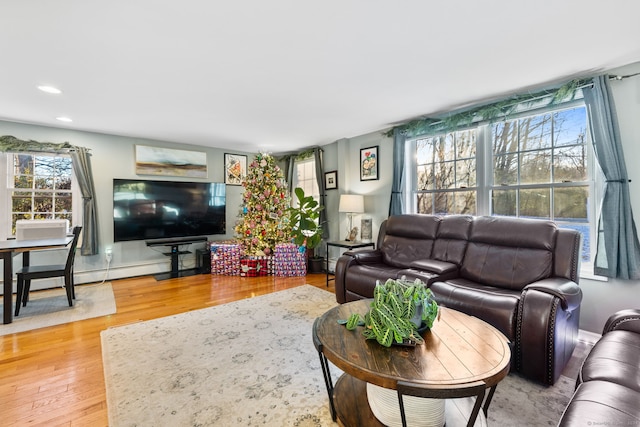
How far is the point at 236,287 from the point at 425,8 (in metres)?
3.89

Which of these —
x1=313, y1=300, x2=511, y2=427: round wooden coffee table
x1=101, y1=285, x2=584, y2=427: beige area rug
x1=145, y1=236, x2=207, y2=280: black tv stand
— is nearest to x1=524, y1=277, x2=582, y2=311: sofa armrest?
x1=101, y1=285, x2=584, y2=427: beige area rug

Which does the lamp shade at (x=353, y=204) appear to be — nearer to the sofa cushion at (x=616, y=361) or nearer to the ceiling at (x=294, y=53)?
the ceiling at (x=294, y=53)

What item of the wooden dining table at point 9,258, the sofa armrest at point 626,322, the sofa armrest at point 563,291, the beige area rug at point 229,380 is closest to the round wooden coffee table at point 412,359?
the beige area rug at point 229,380

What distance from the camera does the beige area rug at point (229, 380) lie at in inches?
65.1

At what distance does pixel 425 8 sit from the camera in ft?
5.48

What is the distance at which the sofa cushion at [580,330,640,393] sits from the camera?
1.22 metres

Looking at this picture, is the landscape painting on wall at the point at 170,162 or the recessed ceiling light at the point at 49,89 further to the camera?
the landscape painting on wall at the point at 170,162

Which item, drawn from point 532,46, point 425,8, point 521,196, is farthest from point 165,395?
point 521,196

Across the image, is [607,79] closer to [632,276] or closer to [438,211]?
[632,276]

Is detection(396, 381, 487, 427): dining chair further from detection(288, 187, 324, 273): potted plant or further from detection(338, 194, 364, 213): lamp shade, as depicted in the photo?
detection(288, 187, 324, 273): potted plant

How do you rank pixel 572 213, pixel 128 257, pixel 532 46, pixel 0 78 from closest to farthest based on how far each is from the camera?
pixel 532 46 → pixel 0 78 → pixel 572 213 → pixel 128 257

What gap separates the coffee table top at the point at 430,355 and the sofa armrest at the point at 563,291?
0.67 m

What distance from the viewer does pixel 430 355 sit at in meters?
1.37

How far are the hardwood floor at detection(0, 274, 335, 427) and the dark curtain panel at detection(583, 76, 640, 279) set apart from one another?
2.92 meters
